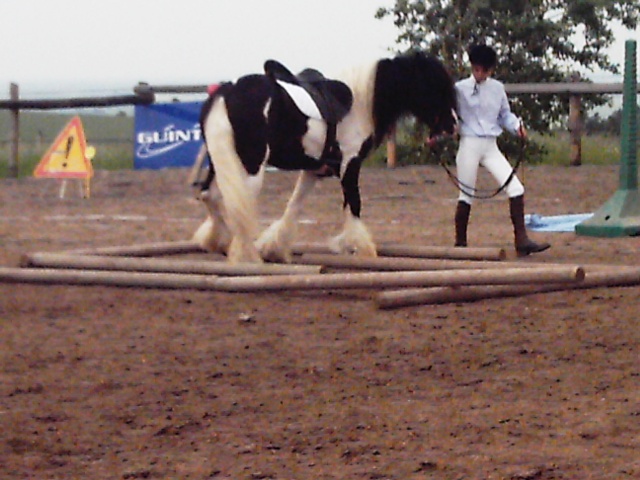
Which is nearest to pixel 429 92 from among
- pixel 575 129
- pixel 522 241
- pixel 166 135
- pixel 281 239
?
pixel 522 241

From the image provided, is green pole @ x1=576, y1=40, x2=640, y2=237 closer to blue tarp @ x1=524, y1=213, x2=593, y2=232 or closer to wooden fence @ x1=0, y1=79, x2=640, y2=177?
blue tarp @ x1=524, y1=213, x2=593, y2=232

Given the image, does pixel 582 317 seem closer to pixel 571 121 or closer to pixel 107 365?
pixel 107 365

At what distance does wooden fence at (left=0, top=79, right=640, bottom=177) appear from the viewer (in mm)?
19062

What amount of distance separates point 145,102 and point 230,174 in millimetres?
11213

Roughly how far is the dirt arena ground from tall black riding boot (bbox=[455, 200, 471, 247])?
1.35 metres

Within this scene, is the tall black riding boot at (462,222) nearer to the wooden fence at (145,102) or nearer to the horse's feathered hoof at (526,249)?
the horse's feathered hoof at (526,249)

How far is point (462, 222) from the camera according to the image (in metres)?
9.82

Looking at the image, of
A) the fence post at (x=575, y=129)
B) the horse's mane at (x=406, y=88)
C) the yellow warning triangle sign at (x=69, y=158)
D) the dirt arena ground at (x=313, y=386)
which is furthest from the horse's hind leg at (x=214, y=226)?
the fence post at (x=575, y=129)

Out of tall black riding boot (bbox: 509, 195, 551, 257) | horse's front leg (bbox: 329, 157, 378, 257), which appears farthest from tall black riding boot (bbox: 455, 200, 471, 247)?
horse's front leg (bbox: 329, 157, 378, 257)

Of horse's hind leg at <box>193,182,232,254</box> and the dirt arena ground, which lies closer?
the dirt arena ground

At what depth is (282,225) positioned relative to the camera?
8875 mm

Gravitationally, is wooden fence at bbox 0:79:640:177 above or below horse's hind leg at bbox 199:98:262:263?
above

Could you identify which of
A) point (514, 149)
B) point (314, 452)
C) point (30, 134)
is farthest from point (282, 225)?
point (30, 134)

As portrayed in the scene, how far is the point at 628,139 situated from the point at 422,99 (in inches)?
97.5
